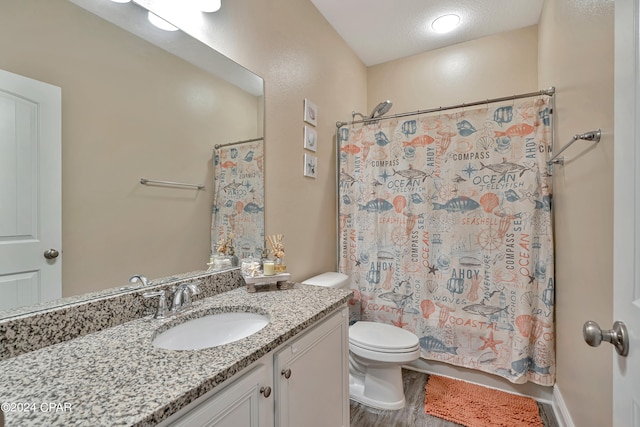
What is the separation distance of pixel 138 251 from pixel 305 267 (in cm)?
108

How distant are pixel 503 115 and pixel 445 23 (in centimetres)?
93

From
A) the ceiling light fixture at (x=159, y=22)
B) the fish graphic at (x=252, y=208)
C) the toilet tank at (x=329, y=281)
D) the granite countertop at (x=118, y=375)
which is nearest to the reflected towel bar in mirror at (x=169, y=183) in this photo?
the fish graphic at (x=252, y=208)

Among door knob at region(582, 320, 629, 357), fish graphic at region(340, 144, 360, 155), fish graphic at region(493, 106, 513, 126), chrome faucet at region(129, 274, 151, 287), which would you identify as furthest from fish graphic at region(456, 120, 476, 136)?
chrome faucet at region(129, 274, 151, 287)

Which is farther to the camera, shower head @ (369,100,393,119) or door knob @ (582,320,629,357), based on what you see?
shower head @ (369,100,393,119)

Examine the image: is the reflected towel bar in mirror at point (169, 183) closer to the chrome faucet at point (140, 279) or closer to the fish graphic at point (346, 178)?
the chrome faucet at point (140, 279)

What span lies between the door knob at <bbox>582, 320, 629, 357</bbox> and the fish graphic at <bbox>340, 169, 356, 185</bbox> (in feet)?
5.85

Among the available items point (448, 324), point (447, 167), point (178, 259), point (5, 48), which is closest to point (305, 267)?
point (178, 259)

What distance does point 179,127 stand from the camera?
4.00ft

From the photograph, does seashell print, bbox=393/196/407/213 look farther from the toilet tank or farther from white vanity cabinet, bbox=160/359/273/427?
white vanity cabinet, bbox=160/359/273/427

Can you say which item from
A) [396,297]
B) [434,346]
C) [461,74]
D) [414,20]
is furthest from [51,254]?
[461,74]

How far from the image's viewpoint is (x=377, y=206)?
222 cm

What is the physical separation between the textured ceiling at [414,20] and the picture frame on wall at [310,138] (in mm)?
903

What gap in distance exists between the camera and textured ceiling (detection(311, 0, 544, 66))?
202cm

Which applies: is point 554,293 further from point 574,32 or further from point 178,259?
point 178,259
